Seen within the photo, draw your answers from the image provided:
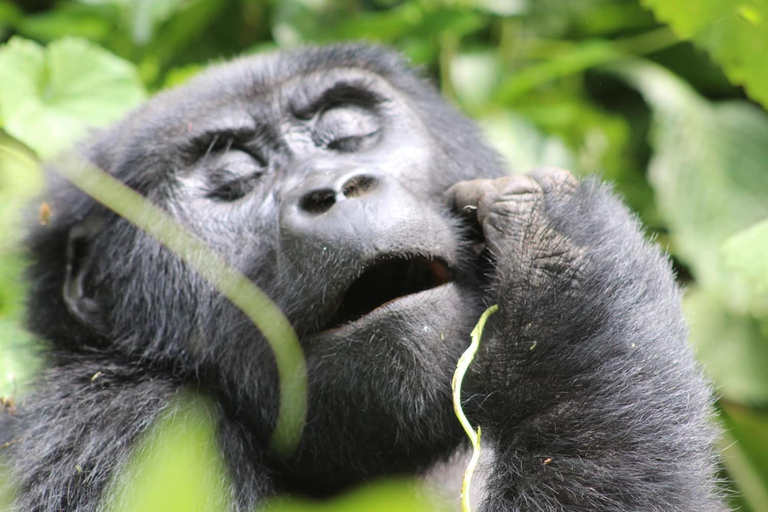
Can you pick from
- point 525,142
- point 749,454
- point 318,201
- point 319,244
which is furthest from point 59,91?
point 749,454

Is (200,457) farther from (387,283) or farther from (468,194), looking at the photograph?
(468,194)

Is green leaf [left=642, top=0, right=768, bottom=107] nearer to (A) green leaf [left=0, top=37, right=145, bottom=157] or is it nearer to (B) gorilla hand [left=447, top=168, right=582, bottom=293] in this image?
(B) gorilla hand [left=447, top=168, right=582, bottom=293]

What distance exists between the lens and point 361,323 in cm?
200

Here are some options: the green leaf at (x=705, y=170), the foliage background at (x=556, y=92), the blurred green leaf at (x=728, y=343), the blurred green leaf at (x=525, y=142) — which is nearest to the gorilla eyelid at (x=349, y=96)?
the foliage background at (x=556, y=92)

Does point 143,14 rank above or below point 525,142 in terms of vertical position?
above

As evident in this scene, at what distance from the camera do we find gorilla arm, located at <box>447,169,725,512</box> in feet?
6.18

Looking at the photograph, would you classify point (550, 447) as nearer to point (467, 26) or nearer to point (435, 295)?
point (435, 295)

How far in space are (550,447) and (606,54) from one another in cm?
329

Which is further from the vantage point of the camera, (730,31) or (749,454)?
(749,454)

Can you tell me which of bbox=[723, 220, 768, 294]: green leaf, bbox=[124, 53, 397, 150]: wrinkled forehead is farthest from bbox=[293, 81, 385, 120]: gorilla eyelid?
bbox=[723, 220, 768, 294]: green leaf

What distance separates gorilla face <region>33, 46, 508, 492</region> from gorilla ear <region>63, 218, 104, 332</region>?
0.02 m

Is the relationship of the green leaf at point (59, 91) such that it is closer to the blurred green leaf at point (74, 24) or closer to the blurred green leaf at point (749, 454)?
the blurred green leaf at point (74, 24)

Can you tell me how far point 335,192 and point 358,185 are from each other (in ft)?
0.24

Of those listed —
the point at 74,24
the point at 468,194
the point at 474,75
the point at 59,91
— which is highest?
the point at 468,194
